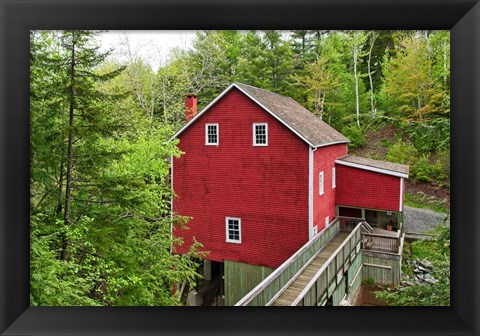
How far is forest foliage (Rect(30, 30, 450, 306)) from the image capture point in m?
2.80

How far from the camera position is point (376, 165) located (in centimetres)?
346

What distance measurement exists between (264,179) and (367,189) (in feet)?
3.95

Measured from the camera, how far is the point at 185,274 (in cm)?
384

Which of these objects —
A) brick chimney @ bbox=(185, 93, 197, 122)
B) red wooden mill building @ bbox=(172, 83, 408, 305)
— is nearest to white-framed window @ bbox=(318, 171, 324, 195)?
red wooden mill building @ bbox=(172, 83, 408, 305)

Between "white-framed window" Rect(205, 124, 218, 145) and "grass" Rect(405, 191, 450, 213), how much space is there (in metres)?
2.18

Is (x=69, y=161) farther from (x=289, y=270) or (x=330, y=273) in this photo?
(x=330, y=273)

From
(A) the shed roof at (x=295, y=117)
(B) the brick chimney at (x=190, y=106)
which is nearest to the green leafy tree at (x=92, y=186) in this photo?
(B) the brick chimney at (x=190, y=106)
